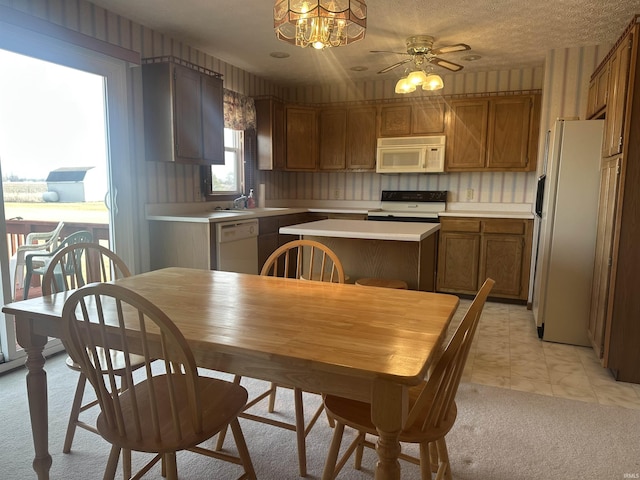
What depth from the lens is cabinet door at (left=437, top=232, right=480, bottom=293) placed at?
14.3 feet

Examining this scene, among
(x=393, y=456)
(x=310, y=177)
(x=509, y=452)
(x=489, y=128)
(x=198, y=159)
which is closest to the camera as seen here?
(x=393, y=456)

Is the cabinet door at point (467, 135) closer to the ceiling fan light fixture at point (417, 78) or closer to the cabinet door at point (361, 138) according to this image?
the cabinet door at point (361, 138)

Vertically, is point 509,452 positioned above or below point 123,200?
below

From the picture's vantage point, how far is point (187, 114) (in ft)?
11.5

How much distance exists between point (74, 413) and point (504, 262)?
3.83 meters

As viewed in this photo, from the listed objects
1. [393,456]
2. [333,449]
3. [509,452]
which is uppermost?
[393,456]

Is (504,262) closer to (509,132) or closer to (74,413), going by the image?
(509,132)

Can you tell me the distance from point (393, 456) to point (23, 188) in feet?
8.93

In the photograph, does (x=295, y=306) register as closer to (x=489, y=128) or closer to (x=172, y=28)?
(x=172, y=28)

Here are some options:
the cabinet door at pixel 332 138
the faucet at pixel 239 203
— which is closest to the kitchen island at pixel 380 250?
the faucet at pixel 239 203

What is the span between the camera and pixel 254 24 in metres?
3.37

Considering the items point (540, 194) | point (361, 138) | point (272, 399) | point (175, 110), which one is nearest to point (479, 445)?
point (272, 399)

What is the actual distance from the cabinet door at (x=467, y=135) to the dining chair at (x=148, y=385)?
12.8 ft

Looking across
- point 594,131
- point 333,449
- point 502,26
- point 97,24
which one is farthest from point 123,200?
point 594,131
